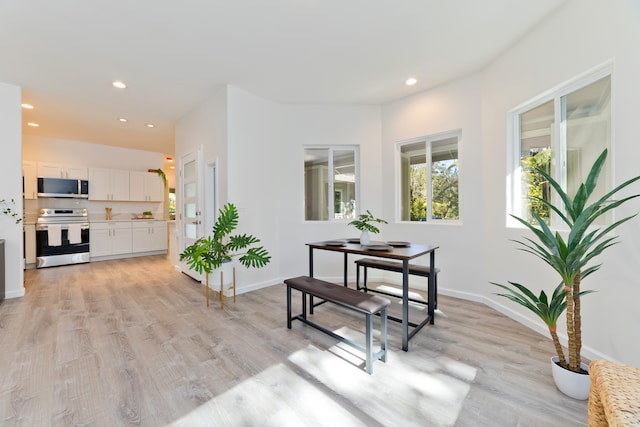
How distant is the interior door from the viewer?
13.8 ft

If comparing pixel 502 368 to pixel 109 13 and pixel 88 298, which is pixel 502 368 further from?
pixel 88 298

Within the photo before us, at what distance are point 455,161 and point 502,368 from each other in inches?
99.1

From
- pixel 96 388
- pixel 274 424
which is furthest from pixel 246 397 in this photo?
pixel 96 388

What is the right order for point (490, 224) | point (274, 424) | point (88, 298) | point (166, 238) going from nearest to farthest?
point (274, 424)
point (490, 224)
point (88, 298)
point (166, 238)

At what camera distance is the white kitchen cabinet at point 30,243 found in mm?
5133

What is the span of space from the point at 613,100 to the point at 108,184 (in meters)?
8.32

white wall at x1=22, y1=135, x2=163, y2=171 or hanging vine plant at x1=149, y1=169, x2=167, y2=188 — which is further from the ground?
white wall at x1=22, y1=135, x2=163, y2=171

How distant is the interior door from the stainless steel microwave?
2861 mm

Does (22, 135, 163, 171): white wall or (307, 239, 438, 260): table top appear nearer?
(307, 239, 438, 260): table top

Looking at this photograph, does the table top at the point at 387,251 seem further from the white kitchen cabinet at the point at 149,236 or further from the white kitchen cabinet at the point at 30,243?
the white kitchen cabinet at the point at 30,243

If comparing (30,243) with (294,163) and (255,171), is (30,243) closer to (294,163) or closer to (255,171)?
(255,171)

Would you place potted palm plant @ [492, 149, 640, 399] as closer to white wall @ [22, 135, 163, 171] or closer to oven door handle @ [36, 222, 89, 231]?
oven door handle @ [36, 222, 89, 231]

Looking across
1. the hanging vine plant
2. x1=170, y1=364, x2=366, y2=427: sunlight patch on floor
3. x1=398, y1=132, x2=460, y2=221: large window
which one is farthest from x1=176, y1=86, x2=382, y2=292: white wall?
the hanging vine plant

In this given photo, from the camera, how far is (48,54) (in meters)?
2.83
